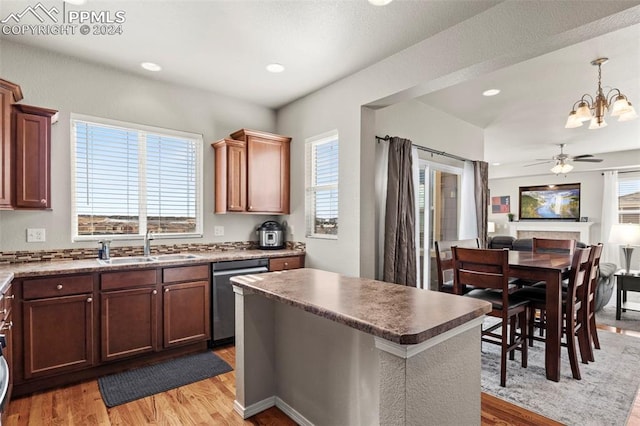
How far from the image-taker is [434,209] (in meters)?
4.68

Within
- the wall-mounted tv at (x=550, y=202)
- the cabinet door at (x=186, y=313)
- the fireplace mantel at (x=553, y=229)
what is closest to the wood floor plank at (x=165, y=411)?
the cabinet door at (x=186, y=313)

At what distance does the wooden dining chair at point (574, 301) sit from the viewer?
2.69m

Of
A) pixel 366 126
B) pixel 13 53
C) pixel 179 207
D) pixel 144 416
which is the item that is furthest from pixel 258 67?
pixel 144 416

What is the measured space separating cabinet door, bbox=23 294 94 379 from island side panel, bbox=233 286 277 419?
1.36 m

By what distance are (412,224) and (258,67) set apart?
7.65 ft

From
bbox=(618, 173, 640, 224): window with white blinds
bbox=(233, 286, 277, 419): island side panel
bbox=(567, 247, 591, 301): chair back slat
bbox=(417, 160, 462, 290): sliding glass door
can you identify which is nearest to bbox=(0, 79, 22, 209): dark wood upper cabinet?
bbox=(233, 286, 277, 419): island side panel

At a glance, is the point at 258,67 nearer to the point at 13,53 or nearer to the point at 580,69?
the point at 13,53

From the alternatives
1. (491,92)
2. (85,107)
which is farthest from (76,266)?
(491,92)

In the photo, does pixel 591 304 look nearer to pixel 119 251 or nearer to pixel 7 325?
pixel 119 251

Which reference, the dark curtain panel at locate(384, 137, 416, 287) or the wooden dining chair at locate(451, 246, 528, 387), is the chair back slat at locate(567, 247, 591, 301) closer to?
the wooden dining chair at locate(451, 246, 528, 387)

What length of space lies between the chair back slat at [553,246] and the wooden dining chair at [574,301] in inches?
45.0

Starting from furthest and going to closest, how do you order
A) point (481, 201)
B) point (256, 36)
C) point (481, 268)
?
1. point (481, 201)
2. point (481, 268)
3. point (256, 36)

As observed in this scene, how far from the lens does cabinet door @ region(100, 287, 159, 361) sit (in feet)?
8.98

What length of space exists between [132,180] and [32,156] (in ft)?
2.84
